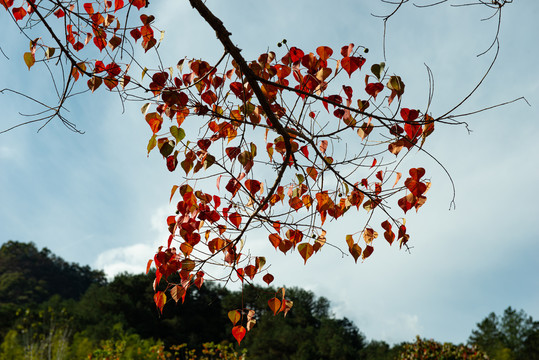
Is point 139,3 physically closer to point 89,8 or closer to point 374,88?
point 89,8

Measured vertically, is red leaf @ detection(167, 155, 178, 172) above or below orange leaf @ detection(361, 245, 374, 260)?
above

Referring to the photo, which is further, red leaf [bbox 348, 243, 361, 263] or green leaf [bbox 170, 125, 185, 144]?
red leaf [bbox 348, 243, 361, 263]

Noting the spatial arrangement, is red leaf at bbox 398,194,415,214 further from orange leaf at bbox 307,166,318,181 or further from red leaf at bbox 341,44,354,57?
red leaf at bbox 341,44,354,57

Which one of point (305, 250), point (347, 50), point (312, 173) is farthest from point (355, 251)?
point (347, 50)

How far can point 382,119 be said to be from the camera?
1.90m

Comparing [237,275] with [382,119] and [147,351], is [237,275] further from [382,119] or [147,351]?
[147,351]

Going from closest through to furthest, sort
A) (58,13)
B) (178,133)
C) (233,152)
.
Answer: (178,133)
(233,152)
(58,13)

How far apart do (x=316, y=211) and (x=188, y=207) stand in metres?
0.63

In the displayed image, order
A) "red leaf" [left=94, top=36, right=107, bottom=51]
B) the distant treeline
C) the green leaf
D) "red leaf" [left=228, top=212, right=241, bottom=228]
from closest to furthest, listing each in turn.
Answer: the green leaf
"red leaf" [left=228, top=212, right=241, bottom=228]
"red leaf" [left=94, top=36, right=107, bottom=51]
the distant treeline

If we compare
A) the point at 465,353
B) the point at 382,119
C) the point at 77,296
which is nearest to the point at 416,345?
the point at 465,353

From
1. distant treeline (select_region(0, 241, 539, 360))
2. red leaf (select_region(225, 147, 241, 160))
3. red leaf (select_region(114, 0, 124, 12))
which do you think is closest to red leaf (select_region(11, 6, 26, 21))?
red leaf (select_region(114, 0, 124, 12))

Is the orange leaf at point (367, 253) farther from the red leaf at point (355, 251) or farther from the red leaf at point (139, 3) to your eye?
the red leaf at point (139, 3)

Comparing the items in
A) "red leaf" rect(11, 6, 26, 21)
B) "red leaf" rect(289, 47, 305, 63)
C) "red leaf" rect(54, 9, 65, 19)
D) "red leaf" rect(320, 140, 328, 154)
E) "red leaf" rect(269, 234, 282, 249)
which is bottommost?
"red leaf" rect(269, 234, 282, 249)

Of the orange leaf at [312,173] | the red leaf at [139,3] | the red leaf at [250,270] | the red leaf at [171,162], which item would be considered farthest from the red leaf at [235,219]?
the red leaf at [139,3]
